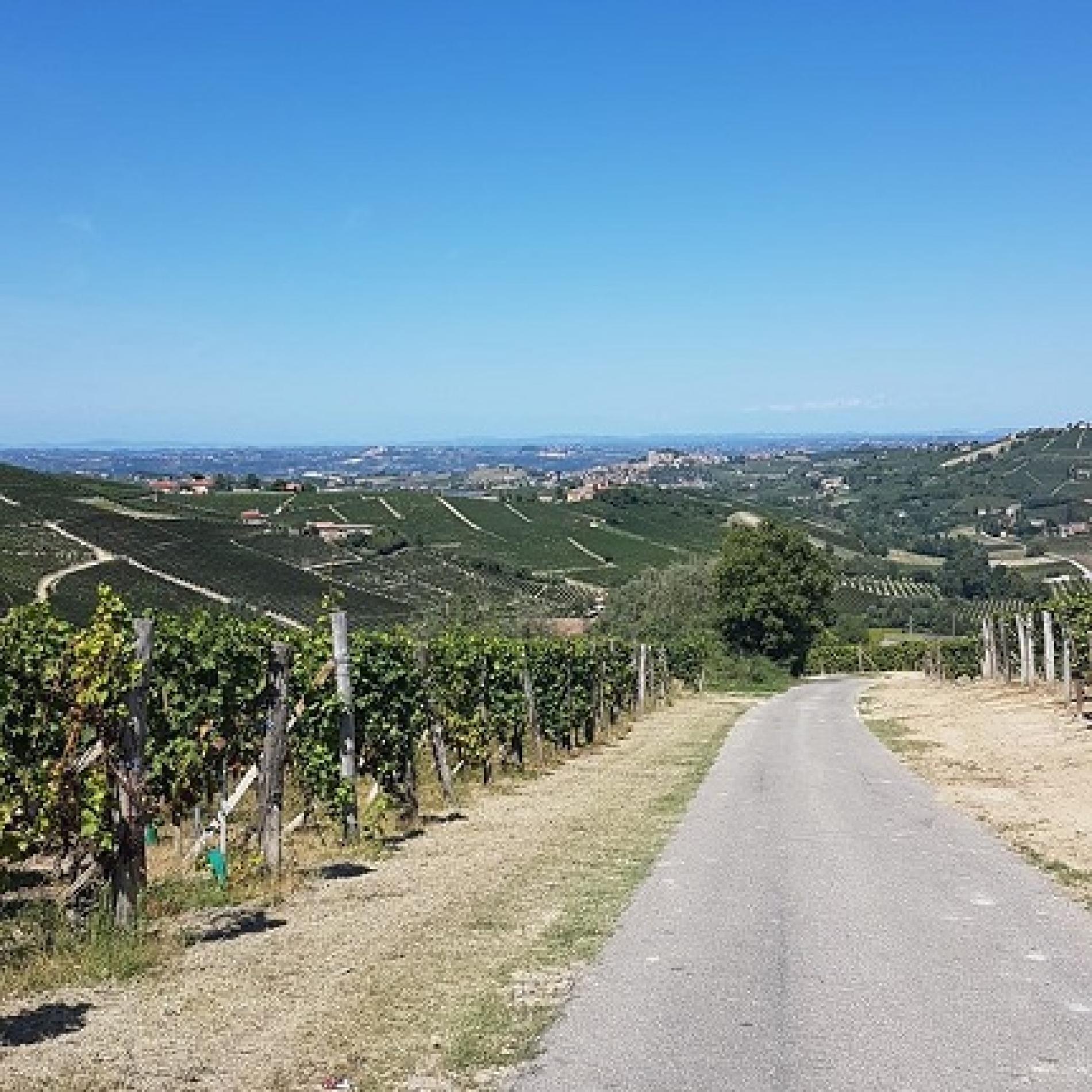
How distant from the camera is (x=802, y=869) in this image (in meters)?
11.6

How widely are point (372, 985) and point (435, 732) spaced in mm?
9452

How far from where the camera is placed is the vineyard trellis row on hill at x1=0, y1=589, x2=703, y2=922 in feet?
29.7

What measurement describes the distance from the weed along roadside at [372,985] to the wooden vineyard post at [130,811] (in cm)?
74

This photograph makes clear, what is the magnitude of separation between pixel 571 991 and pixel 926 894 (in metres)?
4.41

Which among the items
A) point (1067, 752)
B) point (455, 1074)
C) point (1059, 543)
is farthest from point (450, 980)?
point (1059, 543)

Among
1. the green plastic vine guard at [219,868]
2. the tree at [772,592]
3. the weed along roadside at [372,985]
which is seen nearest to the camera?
the weed along roadside at [372,985]

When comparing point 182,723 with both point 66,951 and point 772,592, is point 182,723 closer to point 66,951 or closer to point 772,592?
point 66,951

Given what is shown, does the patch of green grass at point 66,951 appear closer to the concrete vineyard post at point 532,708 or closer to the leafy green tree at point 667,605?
the concrete vineyard post at point 532,708

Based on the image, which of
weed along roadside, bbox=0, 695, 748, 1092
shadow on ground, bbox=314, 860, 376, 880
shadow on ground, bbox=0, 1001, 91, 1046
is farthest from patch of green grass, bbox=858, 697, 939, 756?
shadow on ground, bbox=0, 1001, 91, 1046

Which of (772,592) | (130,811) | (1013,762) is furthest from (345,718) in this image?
(772,592)

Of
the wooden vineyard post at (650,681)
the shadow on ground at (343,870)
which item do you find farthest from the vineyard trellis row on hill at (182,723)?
the wooden vineyard post at (650,681)

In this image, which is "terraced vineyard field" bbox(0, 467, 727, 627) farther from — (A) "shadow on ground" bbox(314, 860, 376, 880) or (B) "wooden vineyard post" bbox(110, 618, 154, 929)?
(B) "wooden vineyard post" bbox(110, 618, 154, 929)

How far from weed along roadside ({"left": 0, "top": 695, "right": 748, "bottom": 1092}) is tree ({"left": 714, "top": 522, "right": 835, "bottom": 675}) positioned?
199 feet

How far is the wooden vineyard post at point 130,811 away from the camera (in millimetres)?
9062
